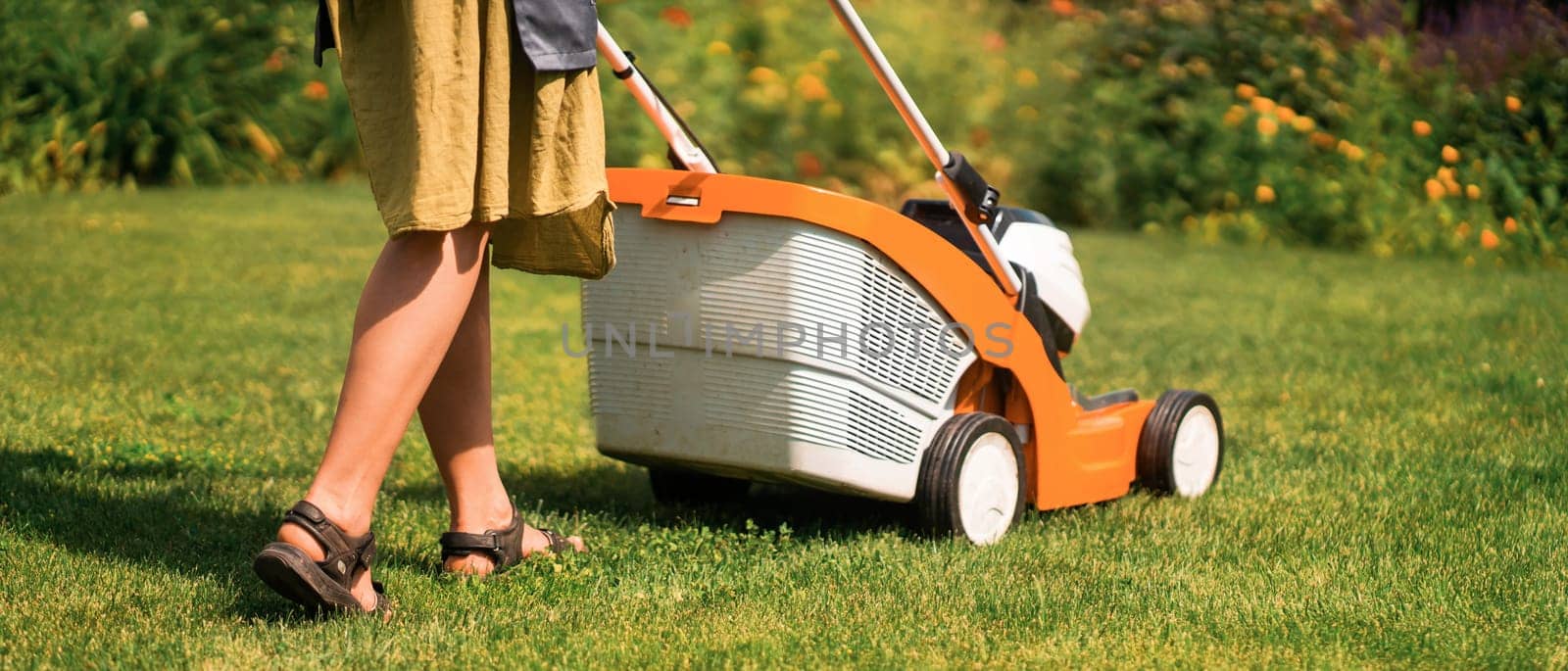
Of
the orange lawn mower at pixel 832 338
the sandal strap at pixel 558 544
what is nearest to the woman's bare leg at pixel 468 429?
the sandal strap at pixel 558 544

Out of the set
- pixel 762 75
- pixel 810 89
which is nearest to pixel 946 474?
pixel 810 89

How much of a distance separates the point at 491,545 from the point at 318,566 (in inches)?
19.3

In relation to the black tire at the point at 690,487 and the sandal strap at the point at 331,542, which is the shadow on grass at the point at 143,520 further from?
the black tire at the point at 690,487

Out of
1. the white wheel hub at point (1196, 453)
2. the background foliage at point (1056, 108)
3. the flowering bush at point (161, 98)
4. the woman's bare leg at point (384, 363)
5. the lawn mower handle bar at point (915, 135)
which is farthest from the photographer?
the flowering bush at point (161, 98)

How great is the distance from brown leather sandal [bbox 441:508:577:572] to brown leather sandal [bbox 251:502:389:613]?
355 millimetres

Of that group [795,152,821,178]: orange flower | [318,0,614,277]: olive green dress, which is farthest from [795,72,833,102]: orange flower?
[318,0,614,277]: olive green dress

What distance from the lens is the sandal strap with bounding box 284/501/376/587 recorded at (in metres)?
2.54

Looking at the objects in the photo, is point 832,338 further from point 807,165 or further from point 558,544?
point 807,165

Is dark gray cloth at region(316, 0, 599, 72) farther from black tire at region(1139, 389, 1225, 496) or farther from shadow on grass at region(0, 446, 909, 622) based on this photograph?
black tire at region(1139, 389, 1225, 496)

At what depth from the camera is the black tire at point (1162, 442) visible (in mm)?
3824

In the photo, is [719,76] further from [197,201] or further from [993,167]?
[197,201]

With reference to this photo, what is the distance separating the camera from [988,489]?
341cm

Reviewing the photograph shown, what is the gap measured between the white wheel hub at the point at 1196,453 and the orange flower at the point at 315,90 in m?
6.48

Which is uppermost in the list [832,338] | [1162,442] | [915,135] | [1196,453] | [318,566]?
[915,135]
